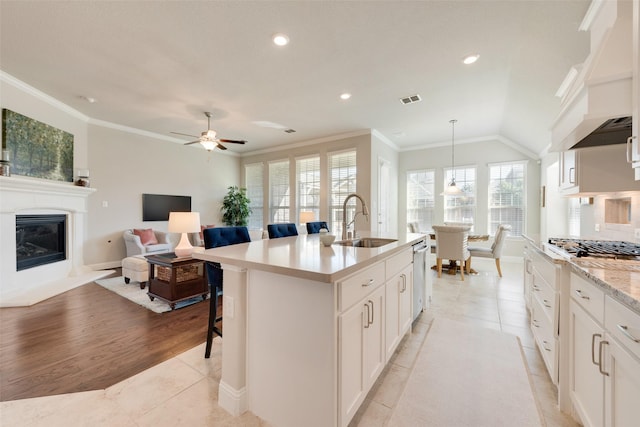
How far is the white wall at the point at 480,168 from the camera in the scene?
18.7 ft

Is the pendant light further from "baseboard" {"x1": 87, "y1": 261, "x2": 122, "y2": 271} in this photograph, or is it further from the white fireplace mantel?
"baseboard" {"x1": 87, "y1": 261, "x2": 122, "y2": 271}

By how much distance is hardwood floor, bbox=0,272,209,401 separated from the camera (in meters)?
1.82

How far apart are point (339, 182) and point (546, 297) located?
187 inches

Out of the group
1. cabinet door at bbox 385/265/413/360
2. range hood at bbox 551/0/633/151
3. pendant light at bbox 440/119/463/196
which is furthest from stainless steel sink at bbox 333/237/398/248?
pendant light at bbox 440/119/463/196

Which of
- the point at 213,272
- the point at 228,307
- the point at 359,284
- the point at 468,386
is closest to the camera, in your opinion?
the point at 359,284

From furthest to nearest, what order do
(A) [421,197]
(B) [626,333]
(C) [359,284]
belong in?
1. (A) [421,197]
2. (C) [359,284]
3. (B) [626,333]

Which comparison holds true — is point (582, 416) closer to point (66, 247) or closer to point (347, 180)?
point (347, 180)

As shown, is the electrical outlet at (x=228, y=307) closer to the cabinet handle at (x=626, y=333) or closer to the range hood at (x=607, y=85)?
the cabinet handle at (x=626, y=333)

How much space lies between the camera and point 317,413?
1.25 metres

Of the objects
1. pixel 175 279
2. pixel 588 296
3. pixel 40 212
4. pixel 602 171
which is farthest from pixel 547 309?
pixel 40 212

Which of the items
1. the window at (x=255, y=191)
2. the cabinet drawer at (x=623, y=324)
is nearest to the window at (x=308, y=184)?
the window at (x=255, y=191)

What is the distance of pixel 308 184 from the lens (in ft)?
22.2

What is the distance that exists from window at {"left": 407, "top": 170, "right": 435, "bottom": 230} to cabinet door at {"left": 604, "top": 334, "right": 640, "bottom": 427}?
5832mm

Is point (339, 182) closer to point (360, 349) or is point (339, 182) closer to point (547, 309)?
point (547, 309)
